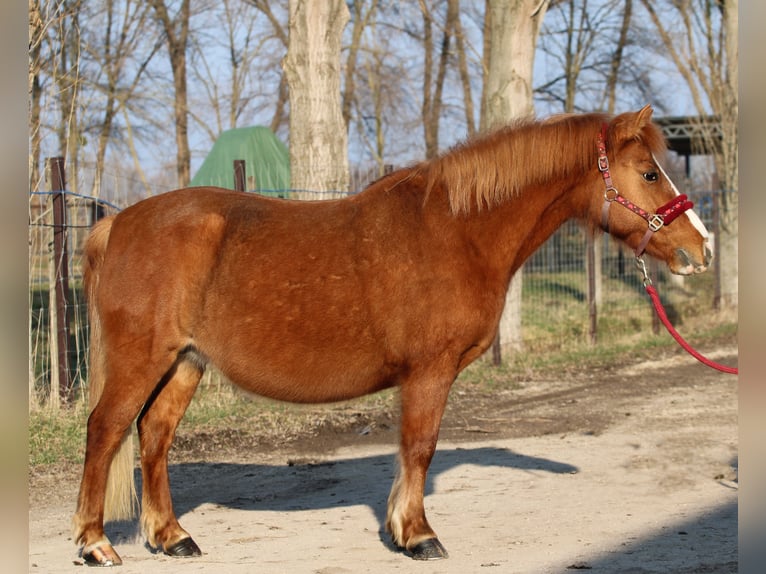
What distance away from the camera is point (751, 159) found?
101cm

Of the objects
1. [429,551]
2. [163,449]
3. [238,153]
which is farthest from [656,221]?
[238,153]

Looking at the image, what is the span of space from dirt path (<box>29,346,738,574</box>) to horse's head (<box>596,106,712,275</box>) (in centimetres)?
156

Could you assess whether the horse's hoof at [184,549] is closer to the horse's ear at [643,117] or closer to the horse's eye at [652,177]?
the horse's eye at [652,177]

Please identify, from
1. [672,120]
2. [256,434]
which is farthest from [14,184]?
[672,120]

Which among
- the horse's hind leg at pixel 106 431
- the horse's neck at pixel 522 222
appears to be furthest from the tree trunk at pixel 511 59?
the horse's hind leg at pixel 106 431

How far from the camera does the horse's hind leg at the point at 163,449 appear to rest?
450 centimetres

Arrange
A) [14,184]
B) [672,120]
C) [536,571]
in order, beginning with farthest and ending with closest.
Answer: [672,120] → [536,571] → [14,184]

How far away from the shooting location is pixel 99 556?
13.7 feet

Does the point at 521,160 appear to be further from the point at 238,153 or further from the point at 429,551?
the point at 238,153

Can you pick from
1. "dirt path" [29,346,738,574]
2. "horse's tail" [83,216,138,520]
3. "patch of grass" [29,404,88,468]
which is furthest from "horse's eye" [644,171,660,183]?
"patch of grass" [29,404,88,468]

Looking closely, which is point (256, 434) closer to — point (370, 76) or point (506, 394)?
point (506, 394)

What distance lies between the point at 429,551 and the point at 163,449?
1.60 meters

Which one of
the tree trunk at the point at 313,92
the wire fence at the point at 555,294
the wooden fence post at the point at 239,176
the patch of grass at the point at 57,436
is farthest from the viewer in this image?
the tree trunk at the point at 313,92

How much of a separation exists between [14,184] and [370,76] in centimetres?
3138
